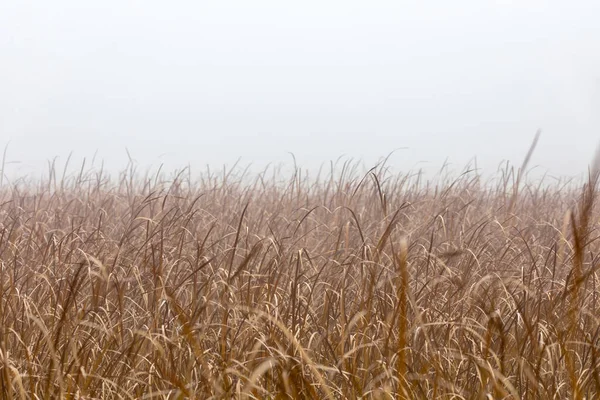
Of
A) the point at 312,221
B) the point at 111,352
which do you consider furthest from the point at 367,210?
the point at 111,352

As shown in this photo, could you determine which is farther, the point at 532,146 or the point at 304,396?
the point at 304,396

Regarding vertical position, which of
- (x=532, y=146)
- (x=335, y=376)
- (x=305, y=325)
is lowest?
(x=335, y=376)

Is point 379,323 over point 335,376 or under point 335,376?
over

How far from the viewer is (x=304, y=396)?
6.47ft

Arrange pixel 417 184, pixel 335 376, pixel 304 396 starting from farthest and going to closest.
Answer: pixel 417 184 → pixel 335 376 → pixel 304 396

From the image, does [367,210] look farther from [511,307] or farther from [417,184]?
[511,307]

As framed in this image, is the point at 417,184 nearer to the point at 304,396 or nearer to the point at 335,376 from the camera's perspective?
the point at 335,376

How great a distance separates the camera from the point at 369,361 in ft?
8.02

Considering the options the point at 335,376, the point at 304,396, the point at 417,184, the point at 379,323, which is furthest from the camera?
the point at 417,184

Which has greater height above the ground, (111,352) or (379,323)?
(379,323)

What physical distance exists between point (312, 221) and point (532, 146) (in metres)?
3.59

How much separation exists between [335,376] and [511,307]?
2.81 feet

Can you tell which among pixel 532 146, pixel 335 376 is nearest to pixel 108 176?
pixel 335 376

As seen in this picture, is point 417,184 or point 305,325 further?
point 417,184
